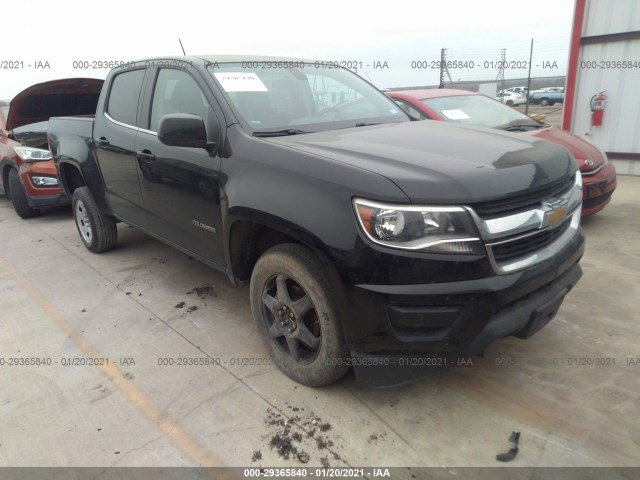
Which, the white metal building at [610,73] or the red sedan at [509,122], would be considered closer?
the red sedan at [509,122]

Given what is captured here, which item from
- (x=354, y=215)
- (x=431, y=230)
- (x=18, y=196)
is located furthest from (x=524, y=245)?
(x=18, y=196)

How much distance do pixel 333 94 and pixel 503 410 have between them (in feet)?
7.88

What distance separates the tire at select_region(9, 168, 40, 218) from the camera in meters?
6.36

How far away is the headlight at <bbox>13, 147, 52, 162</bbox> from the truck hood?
514cm

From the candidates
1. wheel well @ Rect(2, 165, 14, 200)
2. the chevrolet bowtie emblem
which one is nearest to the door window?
the chevrolet bowtie emblem

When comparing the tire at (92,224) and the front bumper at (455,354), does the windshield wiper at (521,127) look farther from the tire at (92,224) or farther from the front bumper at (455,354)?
the tire at (92,224)

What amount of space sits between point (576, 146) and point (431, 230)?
394 centimetres

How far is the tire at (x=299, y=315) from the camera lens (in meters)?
2.21

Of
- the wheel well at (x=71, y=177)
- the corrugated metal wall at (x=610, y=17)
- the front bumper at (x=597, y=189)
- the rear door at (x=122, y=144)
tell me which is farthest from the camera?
the corrugated metal wall at (x=610, y=17)

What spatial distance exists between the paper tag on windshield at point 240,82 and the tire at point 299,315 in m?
1.14

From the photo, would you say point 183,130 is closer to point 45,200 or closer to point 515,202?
point 515,202

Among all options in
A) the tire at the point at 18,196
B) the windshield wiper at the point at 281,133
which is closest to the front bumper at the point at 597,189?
the windshield wiper at the point at 281,133

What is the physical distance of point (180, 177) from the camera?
305cm

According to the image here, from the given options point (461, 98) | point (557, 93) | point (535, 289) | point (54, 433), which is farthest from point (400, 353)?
point (557, 93)
